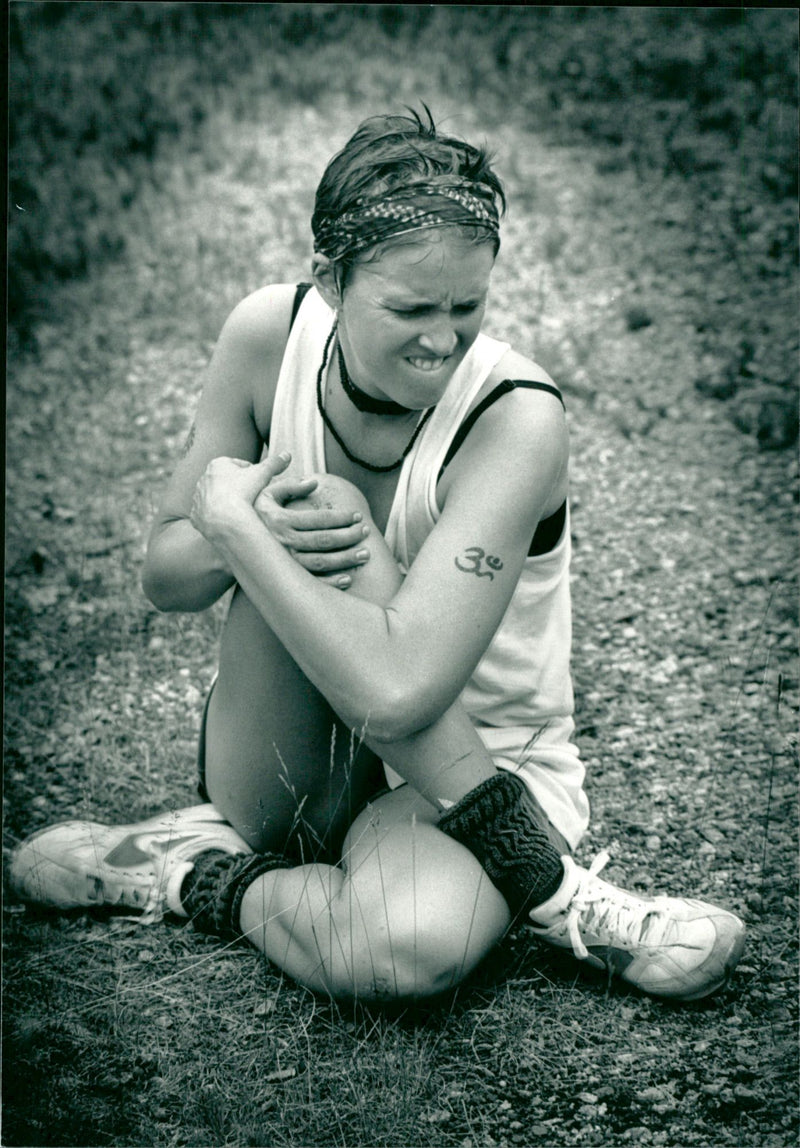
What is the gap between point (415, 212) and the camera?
8.04ft

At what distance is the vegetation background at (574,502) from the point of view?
2.56 m

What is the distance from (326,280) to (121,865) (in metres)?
1.41

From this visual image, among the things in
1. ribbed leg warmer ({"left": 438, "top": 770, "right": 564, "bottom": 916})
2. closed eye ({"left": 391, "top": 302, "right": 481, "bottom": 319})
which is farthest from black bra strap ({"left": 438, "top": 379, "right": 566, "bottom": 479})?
ribbed leg warmer ({"left": 438, "top": 770, "right": 564, "bottom": 916})

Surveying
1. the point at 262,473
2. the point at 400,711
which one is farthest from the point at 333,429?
the point at 400,711

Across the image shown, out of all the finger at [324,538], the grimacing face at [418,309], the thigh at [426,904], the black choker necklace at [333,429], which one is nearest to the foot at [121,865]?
the thigh at [426,904]

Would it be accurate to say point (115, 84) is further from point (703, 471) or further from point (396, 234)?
point (396, 234)

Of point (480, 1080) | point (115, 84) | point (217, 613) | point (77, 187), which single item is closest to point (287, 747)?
point (480, 1080)

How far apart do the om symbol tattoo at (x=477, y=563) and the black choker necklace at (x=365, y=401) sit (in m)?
0.39

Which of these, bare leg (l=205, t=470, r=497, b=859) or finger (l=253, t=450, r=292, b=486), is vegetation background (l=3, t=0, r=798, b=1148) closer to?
bare leg (l=205, t=470, r=497, b=859)

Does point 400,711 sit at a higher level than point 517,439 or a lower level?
lower

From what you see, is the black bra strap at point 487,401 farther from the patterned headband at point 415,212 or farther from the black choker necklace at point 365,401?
the patterned headband at point 415,212

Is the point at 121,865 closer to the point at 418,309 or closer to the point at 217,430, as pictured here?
the point at 217,430

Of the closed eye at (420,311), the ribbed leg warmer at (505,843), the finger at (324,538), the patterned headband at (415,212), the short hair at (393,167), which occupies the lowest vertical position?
the ribbed leg warmer at (505,843)

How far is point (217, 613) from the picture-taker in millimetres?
4219
